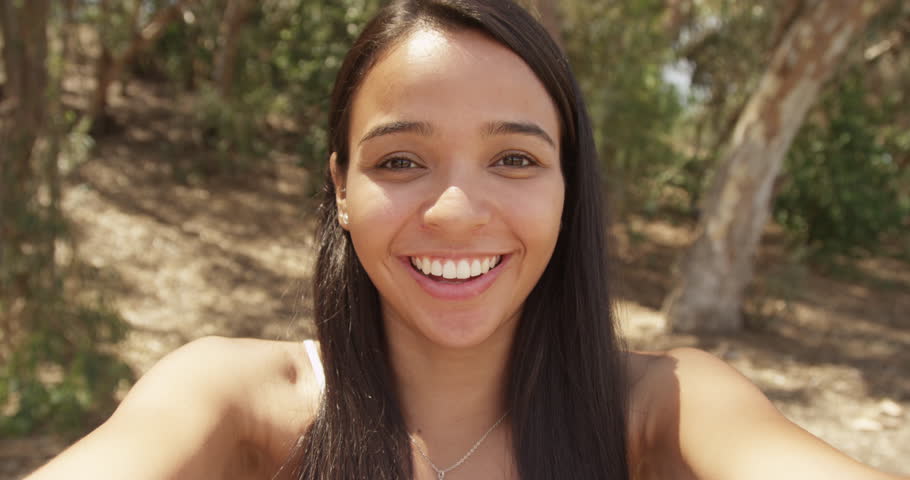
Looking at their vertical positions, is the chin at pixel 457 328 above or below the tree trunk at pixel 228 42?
below

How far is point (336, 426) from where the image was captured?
5.34 ft

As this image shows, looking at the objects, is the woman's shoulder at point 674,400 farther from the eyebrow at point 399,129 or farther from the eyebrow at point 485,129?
the eyebrow at point 399,129

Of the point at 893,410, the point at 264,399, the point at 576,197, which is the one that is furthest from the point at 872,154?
the point at 264,399

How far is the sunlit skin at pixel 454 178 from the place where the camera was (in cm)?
151

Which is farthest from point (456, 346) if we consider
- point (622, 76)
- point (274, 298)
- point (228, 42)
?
point (228, 42)

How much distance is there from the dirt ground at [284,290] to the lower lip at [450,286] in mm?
2981

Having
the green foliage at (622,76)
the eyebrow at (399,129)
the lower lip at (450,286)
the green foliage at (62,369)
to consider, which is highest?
the green foliage at (622,76)

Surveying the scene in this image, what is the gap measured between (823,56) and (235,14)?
218 inches

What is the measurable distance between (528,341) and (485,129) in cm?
52

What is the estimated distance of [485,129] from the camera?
151 centimetres

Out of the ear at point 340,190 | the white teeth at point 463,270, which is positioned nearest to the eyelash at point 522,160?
the white teeth at point 463,270

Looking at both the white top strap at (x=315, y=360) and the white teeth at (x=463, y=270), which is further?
the white top strap at (x=315, y=360)

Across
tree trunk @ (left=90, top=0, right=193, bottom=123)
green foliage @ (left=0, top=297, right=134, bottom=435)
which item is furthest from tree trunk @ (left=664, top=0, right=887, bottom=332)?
tree trunk @ (left=90, top=0, right=193, bottom=123)

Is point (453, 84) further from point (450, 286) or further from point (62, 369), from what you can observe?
point (62, 369)
